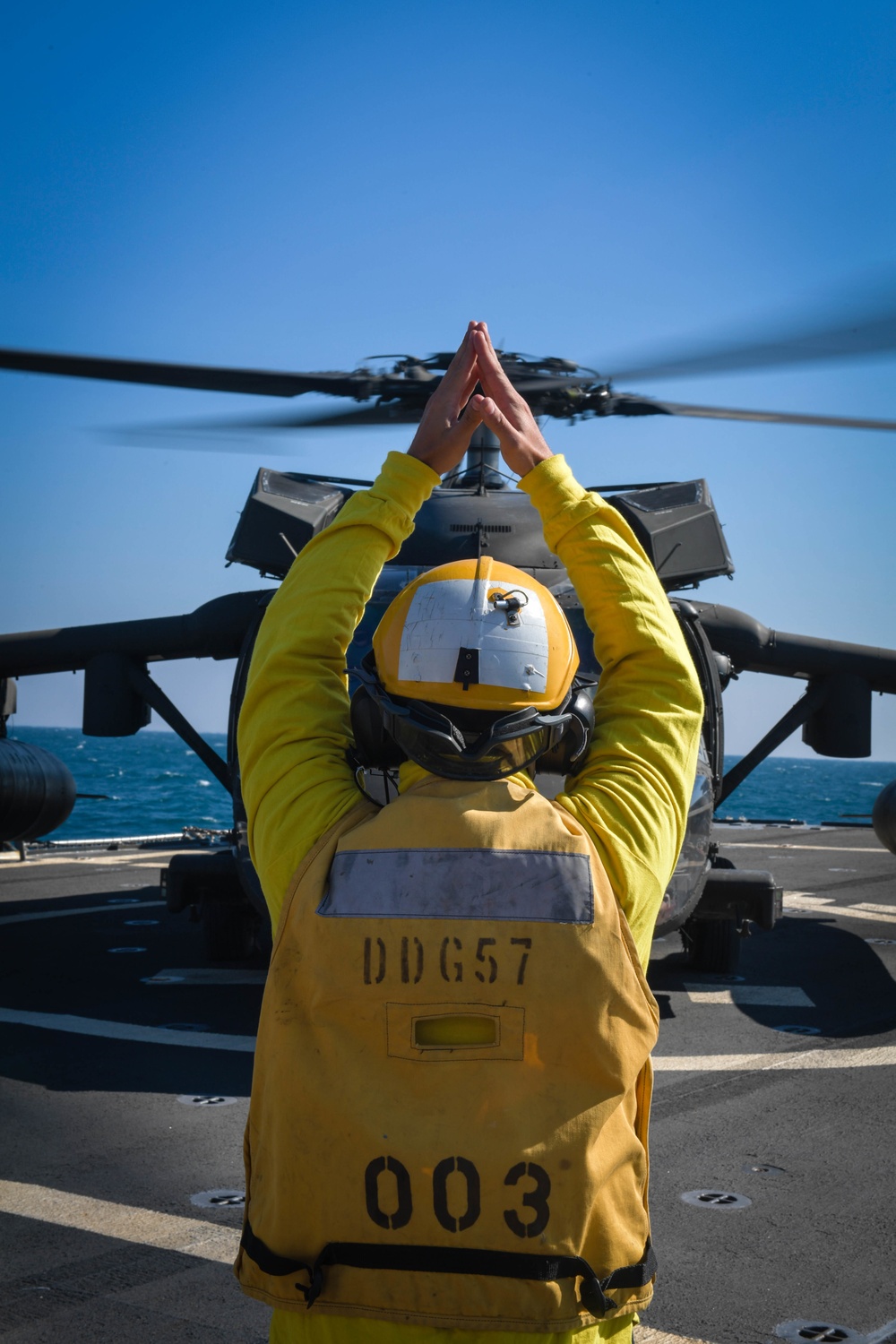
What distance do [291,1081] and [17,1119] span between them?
4.30 meters

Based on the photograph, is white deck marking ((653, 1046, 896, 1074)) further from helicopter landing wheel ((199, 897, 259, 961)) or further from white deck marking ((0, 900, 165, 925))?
white deck marking ((0, 900, 165, 925))

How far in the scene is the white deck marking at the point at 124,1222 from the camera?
13.3 ft

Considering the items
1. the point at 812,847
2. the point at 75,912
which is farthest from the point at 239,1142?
the point at 812,847

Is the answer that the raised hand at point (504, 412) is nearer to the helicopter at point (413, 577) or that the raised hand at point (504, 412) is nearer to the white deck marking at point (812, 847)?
the helicopter at point (413, 577)

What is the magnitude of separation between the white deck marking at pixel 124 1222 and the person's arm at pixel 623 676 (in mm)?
2729

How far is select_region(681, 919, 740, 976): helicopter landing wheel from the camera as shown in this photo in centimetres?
925

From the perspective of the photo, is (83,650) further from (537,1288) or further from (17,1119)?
(537,1288)

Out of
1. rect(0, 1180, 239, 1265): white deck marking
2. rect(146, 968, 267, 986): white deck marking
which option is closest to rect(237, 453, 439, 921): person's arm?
rect(0, 1180, 239, 1265): white deck marking

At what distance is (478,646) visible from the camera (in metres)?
2.01

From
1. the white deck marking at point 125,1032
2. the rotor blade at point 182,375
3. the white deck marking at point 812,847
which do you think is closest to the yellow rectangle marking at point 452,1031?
the rotor blade at point 182,375

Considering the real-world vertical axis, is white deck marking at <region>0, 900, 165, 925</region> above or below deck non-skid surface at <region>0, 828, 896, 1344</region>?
below

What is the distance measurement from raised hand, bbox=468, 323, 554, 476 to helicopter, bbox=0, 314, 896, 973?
2.42 meters

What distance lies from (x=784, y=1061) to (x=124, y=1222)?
13.0 feet

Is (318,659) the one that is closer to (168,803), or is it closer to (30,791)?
(30,791)
